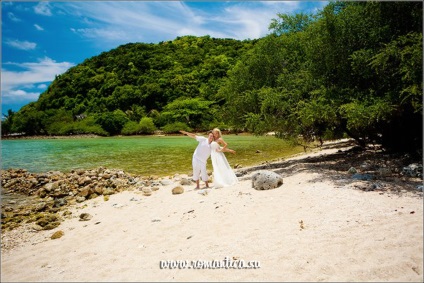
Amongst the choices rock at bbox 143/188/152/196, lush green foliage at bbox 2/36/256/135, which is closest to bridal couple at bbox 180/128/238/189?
rock at bbox 143/188/152/196

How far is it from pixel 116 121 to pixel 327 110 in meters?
87.1

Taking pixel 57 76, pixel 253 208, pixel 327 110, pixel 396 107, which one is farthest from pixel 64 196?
pixel 57 76

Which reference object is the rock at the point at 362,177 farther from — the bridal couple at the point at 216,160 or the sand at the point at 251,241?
the bridal couple at the point at 216,160

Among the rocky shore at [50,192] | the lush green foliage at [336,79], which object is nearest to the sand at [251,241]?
the rocky shore at [50,192]

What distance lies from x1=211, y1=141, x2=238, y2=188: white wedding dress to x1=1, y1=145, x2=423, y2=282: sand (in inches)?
63.6

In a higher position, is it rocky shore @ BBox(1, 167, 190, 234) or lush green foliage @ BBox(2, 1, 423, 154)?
lush green foliage @ BBox(2, 1, 423, 154)

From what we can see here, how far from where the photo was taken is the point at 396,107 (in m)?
9.34

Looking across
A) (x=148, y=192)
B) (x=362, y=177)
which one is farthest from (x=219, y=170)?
(x=362, y=177)

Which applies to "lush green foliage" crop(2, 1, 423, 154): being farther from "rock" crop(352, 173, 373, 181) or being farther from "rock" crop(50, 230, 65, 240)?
"rock" crop(50, 230, 65, 240)

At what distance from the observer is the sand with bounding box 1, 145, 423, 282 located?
4371 millimetres

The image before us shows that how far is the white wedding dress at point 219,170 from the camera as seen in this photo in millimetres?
10305

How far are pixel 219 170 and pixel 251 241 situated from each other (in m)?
5.11

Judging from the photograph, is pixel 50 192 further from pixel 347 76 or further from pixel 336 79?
pixel 347 76

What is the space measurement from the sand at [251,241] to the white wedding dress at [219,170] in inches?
63.6
